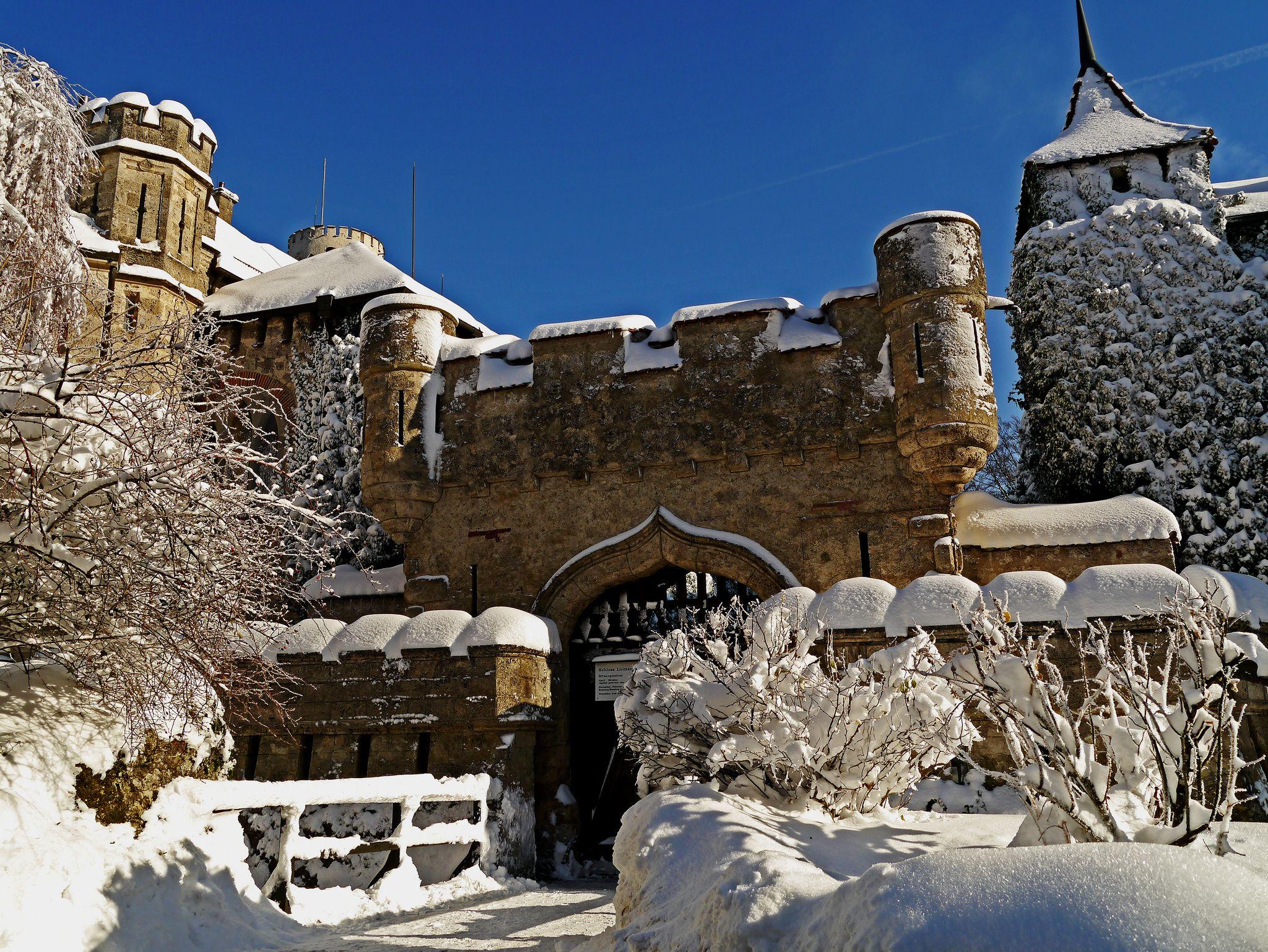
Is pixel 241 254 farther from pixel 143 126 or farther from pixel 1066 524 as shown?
pixel 1066 524

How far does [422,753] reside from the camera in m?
9.06

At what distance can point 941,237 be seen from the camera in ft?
32.3

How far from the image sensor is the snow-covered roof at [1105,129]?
14227 millimetres

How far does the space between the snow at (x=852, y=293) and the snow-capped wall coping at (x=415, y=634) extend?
15.1 feet

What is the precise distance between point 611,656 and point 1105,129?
1152 cm

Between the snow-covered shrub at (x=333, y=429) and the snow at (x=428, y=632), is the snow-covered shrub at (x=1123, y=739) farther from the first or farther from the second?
the snow-covered shrub at (x=333, y=429)

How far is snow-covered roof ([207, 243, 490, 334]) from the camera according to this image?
18.3 metres

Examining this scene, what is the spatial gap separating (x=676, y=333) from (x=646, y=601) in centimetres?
298

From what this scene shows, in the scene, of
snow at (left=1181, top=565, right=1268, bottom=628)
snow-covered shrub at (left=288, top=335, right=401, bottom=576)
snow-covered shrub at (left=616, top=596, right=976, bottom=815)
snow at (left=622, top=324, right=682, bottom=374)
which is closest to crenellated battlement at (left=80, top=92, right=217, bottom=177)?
snow-covered shrub at (left=288, top=335, right=401, bottom=576)

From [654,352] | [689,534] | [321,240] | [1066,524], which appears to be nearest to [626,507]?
[689,534]

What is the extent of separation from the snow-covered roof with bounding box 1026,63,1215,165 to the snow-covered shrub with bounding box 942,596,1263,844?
12.7 meters

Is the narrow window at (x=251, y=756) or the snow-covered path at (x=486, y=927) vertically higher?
the narrow window at (x=251, y=756)

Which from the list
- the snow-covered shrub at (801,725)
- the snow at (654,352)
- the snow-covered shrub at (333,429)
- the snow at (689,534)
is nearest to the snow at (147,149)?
the snow-covered shrub at (333,429)

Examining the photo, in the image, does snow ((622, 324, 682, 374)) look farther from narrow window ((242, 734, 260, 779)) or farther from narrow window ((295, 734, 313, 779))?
narrow window ((242, 734, 260, 779))
